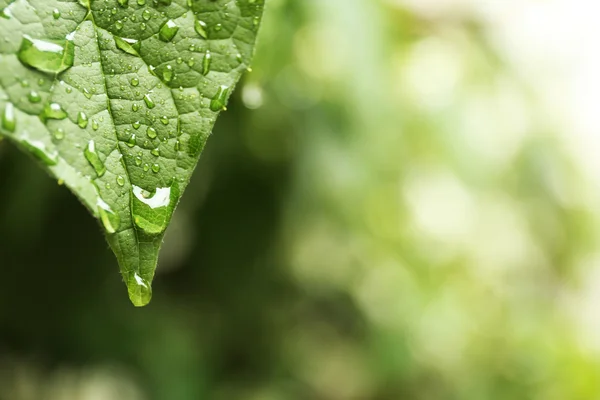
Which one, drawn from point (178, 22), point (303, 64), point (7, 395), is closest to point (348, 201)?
point (303, 64)

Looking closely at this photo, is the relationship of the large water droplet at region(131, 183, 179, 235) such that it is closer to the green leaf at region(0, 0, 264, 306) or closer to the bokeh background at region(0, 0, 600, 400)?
the green leaf at region(0, 0, 264, 306)

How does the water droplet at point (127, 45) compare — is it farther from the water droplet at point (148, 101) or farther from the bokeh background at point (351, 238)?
the bokeh background at point (351, 238)

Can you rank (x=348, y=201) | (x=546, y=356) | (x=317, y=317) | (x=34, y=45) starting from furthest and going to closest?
(x=546, y=356) → (x=317, y=317) → (x=348, y=201) → (x=34, y=45)

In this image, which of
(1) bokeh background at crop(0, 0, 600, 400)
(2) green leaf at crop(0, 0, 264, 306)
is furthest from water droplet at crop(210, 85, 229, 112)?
(1) bokeh background at crop(0, 0, 600, 400)

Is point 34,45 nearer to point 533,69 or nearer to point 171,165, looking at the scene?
point 171,165

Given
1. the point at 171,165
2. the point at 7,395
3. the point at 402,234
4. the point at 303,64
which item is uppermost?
the point at 171,165

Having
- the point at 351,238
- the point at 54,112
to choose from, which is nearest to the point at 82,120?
the point at 54,112
